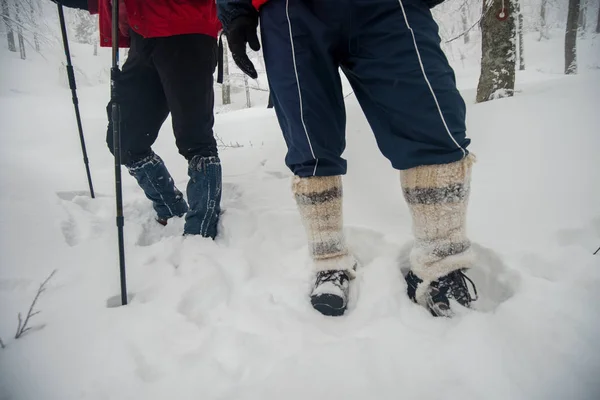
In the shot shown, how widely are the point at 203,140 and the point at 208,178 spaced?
0.74ft

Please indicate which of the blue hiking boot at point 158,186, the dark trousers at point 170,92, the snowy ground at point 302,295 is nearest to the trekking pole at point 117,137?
the snowy ground at point 302,295

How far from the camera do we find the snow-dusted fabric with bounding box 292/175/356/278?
123 centimetres

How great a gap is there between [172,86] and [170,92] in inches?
1.5

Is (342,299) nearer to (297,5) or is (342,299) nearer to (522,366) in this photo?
(522,366)

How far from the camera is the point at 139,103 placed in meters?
1.75

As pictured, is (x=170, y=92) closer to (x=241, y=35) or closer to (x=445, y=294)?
(x=241, y=35)

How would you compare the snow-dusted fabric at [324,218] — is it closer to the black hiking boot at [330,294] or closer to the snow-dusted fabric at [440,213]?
the black hiking boot at [330,294]

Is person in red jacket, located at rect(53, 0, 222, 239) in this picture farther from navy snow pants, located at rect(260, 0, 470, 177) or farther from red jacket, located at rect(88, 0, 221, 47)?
navy snow pants, located at rect(260, 0, 470, 177)

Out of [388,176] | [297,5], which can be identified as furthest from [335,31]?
[388,176]

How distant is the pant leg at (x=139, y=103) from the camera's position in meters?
1.70

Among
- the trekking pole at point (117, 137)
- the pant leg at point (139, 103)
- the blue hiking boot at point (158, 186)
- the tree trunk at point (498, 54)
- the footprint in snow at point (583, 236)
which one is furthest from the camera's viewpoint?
the tree trunk at point (498, 54)

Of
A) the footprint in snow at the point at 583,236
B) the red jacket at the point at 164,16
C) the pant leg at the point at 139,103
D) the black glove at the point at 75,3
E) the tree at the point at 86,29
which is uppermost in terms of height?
the tree at the point at 86,29

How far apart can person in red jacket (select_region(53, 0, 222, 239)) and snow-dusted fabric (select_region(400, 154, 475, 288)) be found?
117cm

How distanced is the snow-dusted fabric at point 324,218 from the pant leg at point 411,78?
12.6 inches
